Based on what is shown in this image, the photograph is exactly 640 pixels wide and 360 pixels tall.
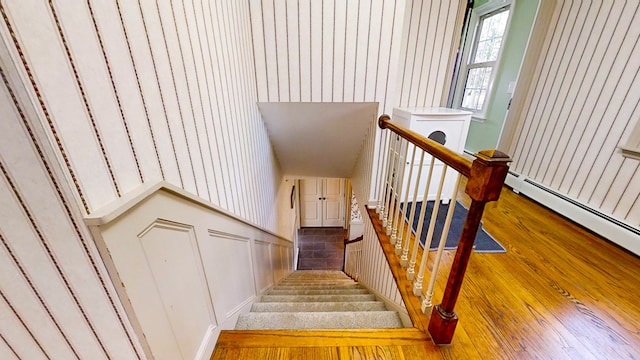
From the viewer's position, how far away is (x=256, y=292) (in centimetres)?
185

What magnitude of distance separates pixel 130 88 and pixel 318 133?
2.08 m

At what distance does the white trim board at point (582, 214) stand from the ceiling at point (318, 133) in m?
1.74

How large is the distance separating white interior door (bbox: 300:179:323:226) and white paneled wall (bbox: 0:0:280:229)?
447 cm

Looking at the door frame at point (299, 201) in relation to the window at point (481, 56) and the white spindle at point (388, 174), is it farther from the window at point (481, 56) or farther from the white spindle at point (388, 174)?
the white spindle at point (388, 174)

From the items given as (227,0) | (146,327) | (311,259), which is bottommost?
(311,259)

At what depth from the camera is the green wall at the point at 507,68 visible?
2889 mm

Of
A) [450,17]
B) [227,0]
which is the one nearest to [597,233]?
[450,17]

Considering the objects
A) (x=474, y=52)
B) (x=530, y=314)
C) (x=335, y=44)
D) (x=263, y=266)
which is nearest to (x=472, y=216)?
(x=530, y=314)

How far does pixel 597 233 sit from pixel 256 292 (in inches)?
104

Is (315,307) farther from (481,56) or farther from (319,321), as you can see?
(481,56)

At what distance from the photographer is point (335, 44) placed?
6.20 feet

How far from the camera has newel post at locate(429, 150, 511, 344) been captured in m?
0.82

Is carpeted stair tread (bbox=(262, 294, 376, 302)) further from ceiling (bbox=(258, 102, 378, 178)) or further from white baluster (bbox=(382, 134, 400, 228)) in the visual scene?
ceiling (bbox=(258, 102, 378, 178))

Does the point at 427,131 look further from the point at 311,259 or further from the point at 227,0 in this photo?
the point at 311,259
